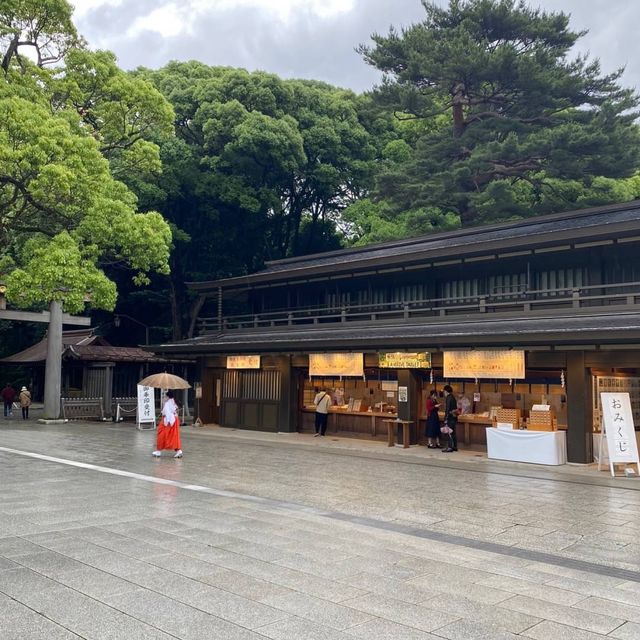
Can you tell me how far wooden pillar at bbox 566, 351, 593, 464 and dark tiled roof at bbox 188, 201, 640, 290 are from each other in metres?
3.71

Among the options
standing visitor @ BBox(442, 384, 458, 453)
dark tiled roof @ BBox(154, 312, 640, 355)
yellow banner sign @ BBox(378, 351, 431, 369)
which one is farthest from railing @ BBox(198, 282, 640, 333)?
standing visitor @ BBox(442, 384, 458, 453)

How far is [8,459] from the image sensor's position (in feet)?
49.7

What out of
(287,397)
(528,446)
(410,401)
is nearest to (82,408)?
(287,397)

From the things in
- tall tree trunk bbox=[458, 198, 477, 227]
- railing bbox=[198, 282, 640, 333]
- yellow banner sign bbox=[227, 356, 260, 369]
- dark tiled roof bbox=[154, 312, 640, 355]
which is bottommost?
yellow banner sign bbox=[227, 356, 260, 369]

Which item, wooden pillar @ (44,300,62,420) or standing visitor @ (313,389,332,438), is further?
wooden pillar @ (44,300,62,420)

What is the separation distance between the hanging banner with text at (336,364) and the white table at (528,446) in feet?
16.3

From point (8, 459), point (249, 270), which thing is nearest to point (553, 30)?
point (249, 270)

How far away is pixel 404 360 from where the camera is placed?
18.5m

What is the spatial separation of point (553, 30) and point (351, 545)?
3145 cm

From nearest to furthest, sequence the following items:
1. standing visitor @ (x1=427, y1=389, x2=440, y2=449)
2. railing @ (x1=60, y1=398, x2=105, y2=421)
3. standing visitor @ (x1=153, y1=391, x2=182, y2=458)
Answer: standing visitor @ (x1=153, y1=391, x2=182, y2=458)
standing visitor @ (x1=427, y1=389, x2=440, y2=449)
railing @ (x1=60, y1=398, x2=105, y2=421)

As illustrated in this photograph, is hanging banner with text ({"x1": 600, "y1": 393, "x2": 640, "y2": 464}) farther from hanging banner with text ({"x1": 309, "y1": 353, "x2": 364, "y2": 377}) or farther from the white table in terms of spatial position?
hanging banner with text ({"x1": 309, "y1": 353, "x2": 364, "y2": 377})

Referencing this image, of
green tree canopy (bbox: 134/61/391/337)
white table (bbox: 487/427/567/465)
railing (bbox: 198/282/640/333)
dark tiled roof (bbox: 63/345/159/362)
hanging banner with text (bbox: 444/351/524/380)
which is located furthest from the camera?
green tree canopy (bbox: 134/61/391/337)

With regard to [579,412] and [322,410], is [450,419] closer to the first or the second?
[579,412]

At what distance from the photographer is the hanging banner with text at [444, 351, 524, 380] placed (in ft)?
52.0
